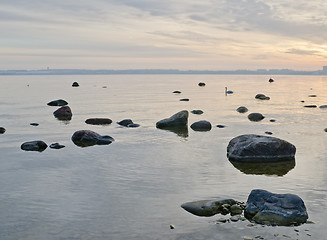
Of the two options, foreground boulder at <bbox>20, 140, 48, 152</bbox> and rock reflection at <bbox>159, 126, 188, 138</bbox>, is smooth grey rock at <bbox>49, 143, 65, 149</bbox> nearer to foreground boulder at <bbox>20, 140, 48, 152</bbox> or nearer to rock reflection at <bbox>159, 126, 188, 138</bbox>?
foreground boulder at <bbox>20, 140, 48, 152</bbox>

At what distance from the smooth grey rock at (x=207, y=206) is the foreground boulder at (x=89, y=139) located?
1395 cm

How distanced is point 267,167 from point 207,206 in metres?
7.89

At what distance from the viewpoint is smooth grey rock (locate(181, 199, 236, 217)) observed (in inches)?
522

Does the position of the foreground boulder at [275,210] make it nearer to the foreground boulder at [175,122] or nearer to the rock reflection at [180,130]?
the rock reflection at [180,130]

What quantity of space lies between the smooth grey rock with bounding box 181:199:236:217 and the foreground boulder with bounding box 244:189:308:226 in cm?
87

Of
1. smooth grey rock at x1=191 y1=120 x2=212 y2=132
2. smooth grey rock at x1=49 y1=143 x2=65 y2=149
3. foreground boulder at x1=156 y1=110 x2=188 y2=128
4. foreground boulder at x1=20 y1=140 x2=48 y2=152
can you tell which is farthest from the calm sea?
foreground boulder at x1=156 y1=110 x2=188 y2=128

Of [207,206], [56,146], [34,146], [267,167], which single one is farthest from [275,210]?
[34,146]

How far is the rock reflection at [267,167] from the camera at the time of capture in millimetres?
19188

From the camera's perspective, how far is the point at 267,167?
66.0 ft

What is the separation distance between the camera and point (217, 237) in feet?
37.5

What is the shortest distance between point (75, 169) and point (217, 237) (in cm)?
1055

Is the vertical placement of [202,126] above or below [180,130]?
above

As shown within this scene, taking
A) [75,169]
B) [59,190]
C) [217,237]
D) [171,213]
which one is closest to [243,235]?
[217,237]

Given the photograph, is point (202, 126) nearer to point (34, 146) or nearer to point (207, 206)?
point (34, 146)
